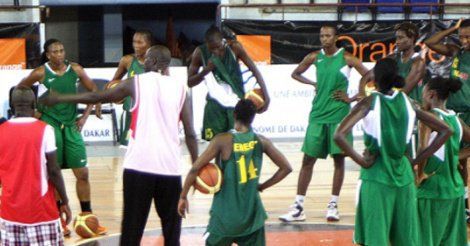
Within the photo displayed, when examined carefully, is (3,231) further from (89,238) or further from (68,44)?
(68,44)

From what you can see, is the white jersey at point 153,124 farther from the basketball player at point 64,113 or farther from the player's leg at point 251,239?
the basketball player at point 64,113

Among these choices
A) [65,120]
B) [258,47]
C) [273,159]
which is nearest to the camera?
[273,159]

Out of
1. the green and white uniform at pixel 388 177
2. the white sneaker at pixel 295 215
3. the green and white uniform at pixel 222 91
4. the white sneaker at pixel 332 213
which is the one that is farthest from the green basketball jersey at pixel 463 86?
the green and white uniform at pixel 388 177

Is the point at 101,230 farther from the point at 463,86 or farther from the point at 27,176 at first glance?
the point at 463,86

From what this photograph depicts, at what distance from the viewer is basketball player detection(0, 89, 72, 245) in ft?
19.7

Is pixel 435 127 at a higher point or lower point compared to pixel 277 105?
higher

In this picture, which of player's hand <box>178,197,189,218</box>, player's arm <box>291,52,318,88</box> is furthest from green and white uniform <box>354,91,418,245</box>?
player's arm <box>291,52,318,88</box>

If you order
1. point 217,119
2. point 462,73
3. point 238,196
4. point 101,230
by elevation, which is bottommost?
point 101,230

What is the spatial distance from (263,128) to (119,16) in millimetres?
6242

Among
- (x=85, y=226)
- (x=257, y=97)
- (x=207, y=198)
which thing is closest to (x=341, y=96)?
(x=257, y=97)

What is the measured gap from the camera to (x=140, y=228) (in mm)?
6906

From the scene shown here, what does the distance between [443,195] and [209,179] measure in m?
1.71

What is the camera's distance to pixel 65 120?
28.5ft

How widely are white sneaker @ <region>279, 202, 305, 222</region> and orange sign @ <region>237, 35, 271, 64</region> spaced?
711 centimetres
